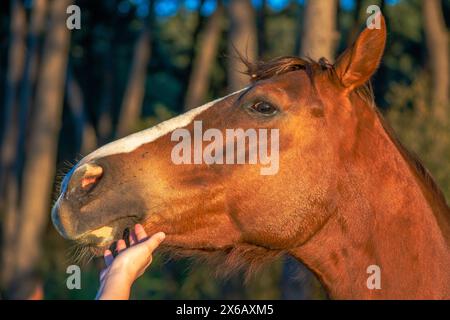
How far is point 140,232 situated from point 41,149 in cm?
1298

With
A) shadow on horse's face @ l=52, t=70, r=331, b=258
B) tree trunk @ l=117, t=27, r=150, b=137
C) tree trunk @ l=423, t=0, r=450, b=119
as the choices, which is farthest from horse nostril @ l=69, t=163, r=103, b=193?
tree trunk @ l=117, t=27, r=150, b=137

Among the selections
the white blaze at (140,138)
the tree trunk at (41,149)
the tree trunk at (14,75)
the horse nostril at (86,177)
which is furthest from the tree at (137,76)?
the horse nostril at (86,177)

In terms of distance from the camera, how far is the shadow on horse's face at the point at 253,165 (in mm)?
4574

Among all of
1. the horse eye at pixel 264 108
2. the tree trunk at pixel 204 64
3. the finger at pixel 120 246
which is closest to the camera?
the finger at pixel 120 246

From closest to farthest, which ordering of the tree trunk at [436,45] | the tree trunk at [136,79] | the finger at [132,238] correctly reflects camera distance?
1. the finger at [132,238]
2. the tree trunk at [436,45]
3. the tree trunk at [136,79]

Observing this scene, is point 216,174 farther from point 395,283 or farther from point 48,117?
point 48,117

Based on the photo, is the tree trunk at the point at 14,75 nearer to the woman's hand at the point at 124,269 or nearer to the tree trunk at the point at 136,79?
the tree trunk at the point at 136,79

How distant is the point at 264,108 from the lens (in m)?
4.71

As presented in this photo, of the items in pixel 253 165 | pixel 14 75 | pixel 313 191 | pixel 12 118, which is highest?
pixel 14 75

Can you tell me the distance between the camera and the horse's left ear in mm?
4512

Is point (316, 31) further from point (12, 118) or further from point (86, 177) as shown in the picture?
point (12, 118)

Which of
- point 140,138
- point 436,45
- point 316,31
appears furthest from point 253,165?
point 436,45

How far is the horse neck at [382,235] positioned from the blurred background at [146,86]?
113 centimetres
